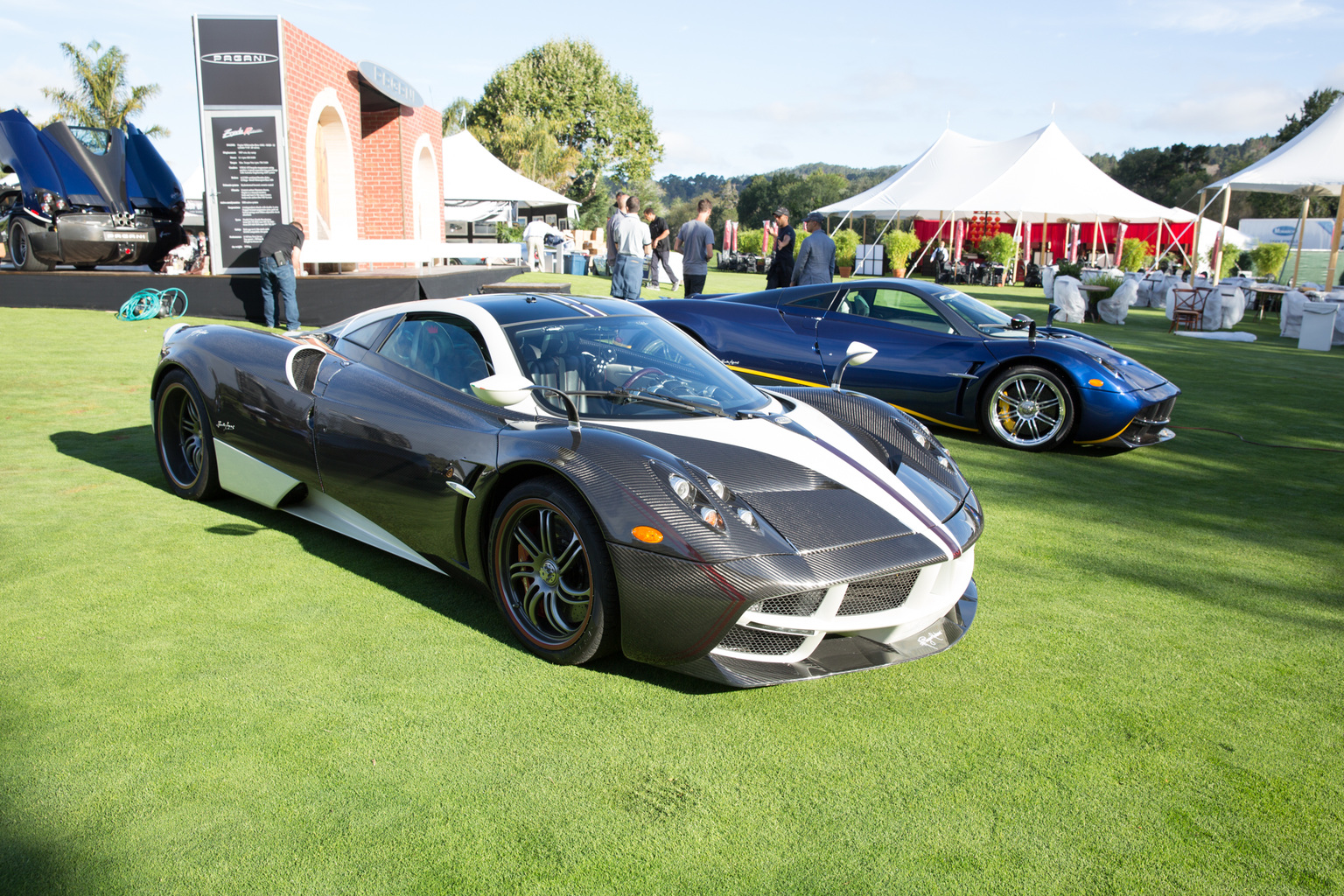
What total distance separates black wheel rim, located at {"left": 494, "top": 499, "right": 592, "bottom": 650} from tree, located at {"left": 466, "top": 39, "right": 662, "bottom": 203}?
59.0 meters

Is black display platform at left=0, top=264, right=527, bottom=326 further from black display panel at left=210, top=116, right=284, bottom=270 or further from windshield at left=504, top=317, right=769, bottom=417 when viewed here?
windshield at left=504, top=317, right=769, bottom=417

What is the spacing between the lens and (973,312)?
23.5ft

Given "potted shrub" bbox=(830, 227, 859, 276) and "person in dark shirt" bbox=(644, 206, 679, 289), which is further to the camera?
"potted shrub" bbox=(830, 227, 859, 276)

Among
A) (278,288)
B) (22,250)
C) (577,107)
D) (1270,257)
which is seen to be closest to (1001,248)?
(1270,257)

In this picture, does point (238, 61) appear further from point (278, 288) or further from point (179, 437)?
point (179, 437)

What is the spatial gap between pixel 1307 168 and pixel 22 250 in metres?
24.9

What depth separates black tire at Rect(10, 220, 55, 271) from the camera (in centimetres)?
1400

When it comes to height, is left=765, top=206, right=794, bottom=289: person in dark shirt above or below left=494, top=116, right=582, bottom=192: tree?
below

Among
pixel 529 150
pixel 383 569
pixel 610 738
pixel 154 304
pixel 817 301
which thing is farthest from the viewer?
pixel 529 150

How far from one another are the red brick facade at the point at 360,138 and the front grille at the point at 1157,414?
1200cm

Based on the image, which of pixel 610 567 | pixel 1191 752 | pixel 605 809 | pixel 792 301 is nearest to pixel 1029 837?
pixel 1191 752

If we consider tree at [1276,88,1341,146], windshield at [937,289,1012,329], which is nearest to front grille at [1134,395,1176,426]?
windshield at [937,289,1012,329]

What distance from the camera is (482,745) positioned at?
2596 mm

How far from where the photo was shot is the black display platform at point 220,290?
12.8 m
